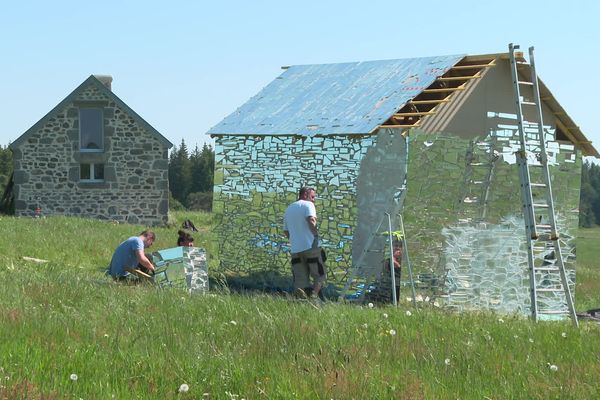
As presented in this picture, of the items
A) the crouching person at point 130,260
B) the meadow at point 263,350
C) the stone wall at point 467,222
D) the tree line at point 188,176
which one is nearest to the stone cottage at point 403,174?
the stone wall at point 467,222

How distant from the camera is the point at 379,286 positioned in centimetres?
1655

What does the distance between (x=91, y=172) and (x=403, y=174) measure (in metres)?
23.6

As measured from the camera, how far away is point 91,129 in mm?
38125

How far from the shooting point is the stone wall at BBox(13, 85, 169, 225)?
3756 cm

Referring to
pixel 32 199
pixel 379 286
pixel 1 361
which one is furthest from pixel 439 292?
pixel 32 199

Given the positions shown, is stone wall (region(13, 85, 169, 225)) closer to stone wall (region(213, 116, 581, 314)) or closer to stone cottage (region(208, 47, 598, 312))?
stone cottage (region(208, 47, 598, 312))

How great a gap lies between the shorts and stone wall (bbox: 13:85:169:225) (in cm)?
2267

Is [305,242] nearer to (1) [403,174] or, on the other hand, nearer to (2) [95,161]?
(1) [403,174]

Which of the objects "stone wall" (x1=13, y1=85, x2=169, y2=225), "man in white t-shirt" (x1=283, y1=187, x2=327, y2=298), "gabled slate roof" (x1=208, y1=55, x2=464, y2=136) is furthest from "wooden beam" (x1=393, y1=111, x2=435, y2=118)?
"stone wall" (x1=13, y1=85, x2=169, y2=225)

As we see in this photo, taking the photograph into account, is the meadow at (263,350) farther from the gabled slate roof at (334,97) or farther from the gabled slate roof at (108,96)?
the gabled slate roof at (108,96)

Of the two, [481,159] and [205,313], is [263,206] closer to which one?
[481,159]

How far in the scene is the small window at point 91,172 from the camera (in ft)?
124

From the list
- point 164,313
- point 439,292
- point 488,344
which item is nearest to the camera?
point 488,344

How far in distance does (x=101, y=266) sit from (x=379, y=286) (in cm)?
652
